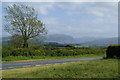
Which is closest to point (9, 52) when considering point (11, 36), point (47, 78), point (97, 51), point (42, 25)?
point (11, 36)

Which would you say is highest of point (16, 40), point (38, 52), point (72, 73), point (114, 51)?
point (16, 40)

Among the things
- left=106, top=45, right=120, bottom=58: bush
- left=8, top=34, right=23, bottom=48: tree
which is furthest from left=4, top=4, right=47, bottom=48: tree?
left=106, top=45, right=120, bottom=58: bush

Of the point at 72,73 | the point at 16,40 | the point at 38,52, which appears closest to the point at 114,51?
the point at 38,52

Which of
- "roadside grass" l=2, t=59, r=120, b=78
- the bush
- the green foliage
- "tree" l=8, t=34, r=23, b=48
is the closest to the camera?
"roadside grass" l=2, t=59, r=120, b=78

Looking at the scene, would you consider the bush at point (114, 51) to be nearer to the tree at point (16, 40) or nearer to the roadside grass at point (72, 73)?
the roadside grass at point (72, 73)

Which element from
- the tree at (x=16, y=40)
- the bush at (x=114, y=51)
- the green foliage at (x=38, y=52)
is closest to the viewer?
the bush at (x=114, y=51)

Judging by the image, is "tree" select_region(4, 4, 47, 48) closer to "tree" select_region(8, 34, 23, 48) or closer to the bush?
"tree" select_region(8, 34, 23, 48)

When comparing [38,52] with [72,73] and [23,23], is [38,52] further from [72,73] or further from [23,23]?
[72,73]

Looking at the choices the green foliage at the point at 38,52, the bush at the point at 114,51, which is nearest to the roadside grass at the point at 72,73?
the bush at the point at 114,51

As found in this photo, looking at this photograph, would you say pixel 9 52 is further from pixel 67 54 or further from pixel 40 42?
pixel 67 54

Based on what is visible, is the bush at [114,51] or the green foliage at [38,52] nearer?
the bush at [114,51]

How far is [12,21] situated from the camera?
34.2 m

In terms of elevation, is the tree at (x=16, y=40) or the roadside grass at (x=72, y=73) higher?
the tree at (x=16, y=40)

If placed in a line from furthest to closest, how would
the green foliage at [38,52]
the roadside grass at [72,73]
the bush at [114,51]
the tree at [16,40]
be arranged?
the tree at [16,40]
the green foliage at [38,52]
the bush at [114,51]
the roadside grass at [72,73]
